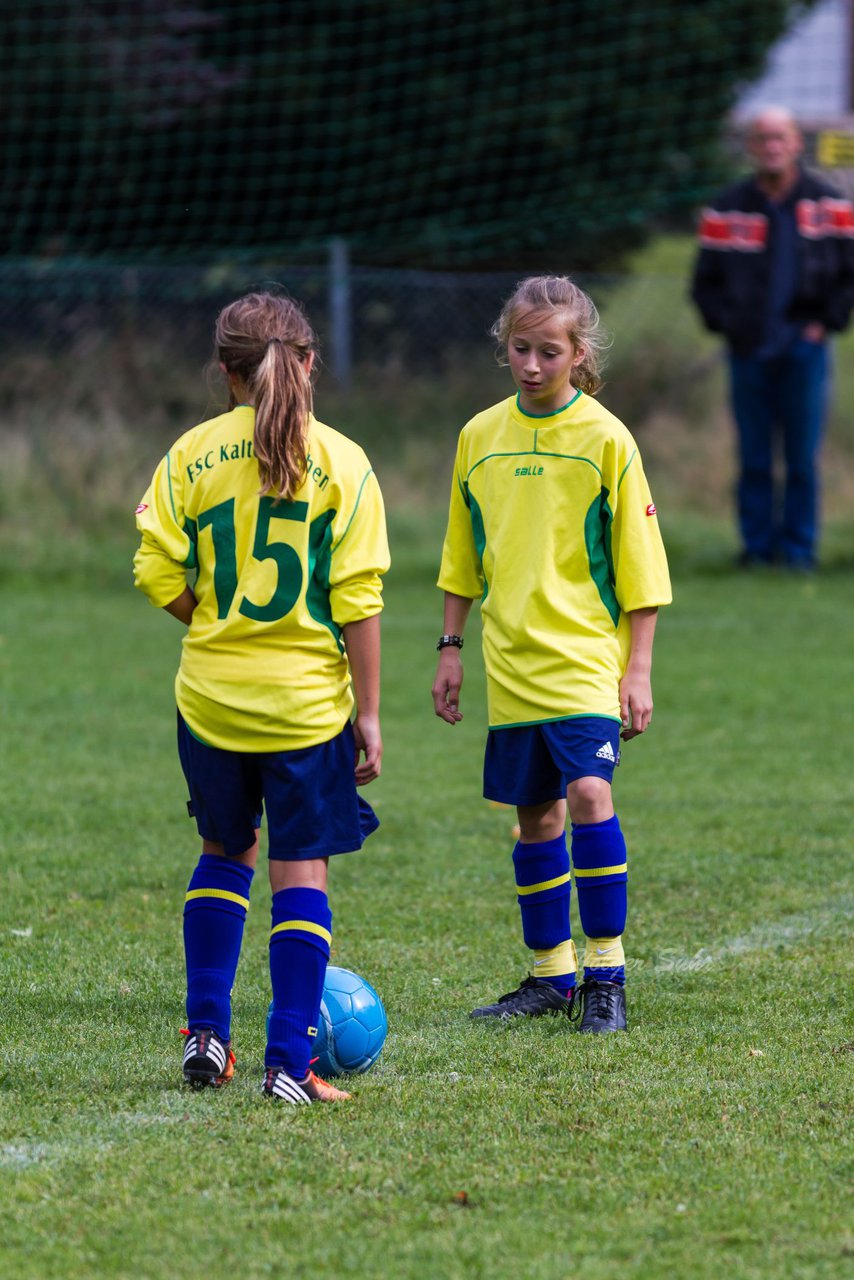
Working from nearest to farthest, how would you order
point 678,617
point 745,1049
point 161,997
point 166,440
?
point 745,1049, point 161,997, point 678,617, point 166,440

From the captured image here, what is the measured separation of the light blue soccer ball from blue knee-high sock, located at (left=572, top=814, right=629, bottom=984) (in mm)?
575

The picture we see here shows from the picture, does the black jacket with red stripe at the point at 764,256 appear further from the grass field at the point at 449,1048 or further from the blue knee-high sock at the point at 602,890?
the blue knee-high sock at the point at 602,890

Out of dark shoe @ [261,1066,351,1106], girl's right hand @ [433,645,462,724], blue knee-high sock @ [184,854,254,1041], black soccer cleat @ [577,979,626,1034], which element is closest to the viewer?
dark shoe @ [261,1066,351,1106]

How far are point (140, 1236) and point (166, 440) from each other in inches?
432

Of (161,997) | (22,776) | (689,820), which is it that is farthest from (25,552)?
(161,997)

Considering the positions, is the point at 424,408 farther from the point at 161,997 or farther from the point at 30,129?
the point at 161,997

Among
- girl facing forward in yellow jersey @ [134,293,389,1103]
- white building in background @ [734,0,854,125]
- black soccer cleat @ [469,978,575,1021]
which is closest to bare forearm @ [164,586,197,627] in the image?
girl facing forward in yellow jersey @ [134,293,389,1103]

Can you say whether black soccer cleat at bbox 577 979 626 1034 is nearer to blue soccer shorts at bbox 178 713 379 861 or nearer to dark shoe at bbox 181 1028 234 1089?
blue soccer shorts at bbox 178 713 379 861

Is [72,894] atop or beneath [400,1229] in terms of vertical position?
beneath

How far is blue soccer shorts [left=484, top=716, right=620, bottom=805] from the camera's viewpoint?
4.04 m

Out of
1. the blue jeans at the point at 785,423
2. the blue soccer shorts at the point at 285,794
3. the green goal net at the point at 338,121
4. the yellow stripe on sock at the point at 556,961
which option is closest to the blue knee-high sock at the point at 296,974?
the blue soccer shorts at the point at 285,794

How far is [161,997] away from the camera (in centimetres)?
422

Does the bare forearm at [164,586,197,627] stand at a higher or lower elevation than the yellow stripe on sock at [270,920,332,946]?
higher

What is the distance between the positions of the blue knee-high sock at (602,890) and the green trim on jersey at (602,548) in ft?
1.61
